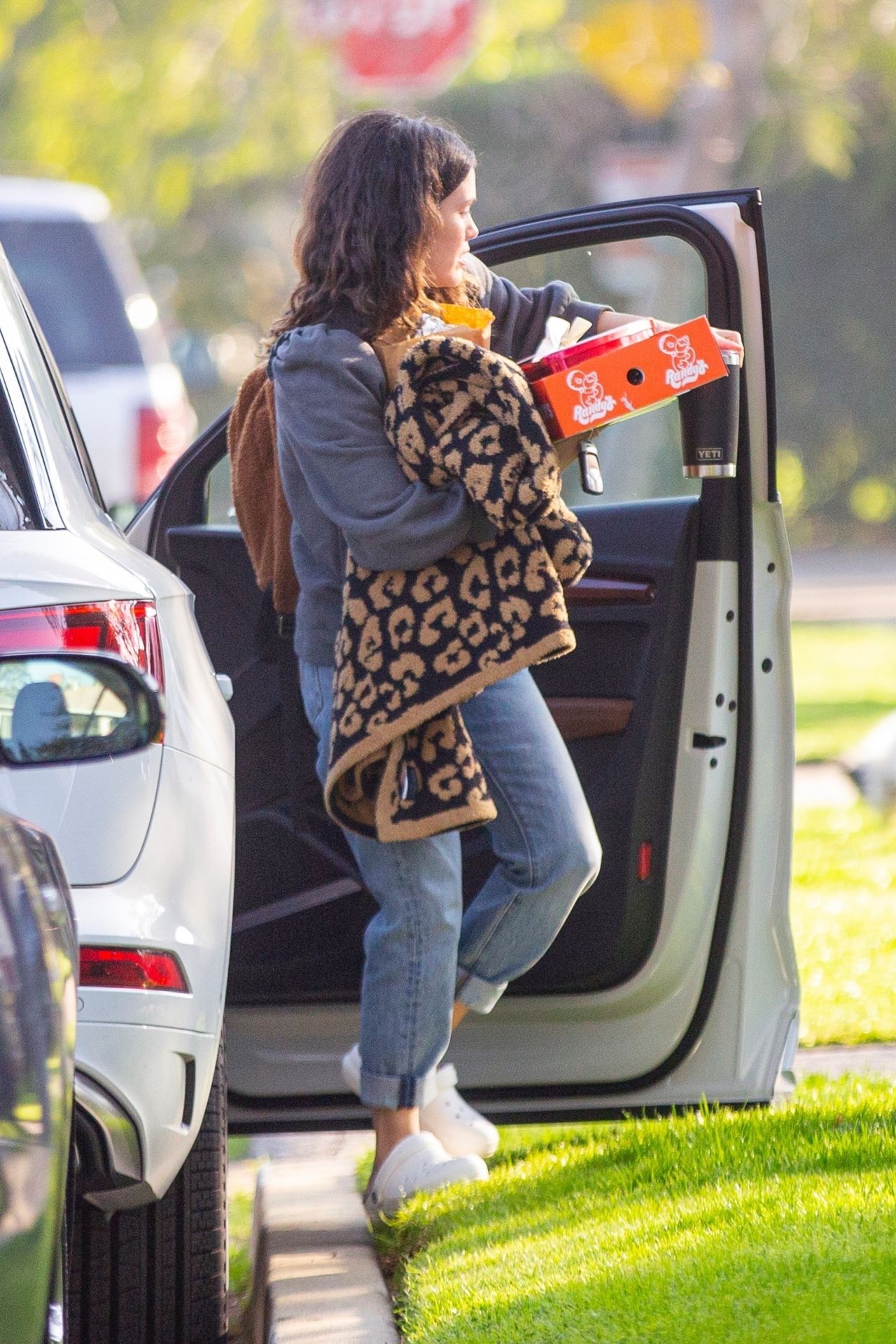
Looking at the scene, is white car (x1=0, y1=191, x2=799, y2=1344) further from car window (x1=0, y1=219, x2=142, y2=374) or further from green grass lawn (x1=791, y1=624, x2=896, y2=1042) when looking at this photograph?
car window (x1=0, y1=219, x2=142, y2=374)

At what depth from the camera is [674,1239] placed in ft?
9.04

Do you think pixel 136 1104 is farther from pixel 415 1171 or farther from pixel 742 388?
pixel 742 388

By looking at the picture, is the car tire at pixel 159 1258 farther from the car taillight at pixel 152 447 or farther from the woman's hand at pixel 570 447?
the car taillight at pixel 152 447

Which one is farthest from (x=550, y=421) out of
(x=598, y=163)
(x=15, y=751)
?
(x=598, y=163)

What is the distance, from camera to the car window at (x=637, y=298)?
3301 millimetres

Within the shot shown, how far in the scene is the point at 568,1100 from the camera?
134 inches

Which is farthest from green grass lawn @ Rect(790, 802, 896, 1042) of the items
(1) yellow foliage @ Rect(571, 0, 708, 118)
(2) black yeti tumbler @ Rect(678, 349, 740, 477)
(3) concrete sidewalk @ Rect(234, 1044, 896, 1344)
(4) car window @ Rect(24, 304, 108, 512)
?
(1) yellow foliage @ Rect(571, 0, 708, 118)

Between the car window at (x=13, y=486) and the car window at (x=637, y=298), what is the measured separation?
1.07 m

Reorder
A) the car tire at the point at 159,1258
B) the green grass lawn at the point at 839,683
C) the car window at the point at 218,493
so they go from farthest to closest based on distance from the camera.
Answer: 1. the green grass lawn at the point at 839,683
2. the car window at the point at 218,493
3. the car tire at the point at 159,1258

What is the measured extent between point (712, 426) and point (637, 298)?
50 centimetres

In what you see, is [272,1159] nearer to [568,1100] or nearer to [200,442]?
[568,1100]

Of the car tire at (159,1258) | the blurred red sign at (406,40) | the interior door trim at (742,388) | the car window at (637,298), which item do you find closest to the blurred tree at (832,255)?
the blurred red sign at (406,40)

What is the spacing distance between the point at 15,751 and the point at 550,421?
1.06 metres

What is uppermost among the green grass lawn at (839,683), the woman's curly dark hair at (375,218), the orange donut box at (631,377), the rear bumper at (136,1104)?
the woman's curly dark hair at (375,218)
